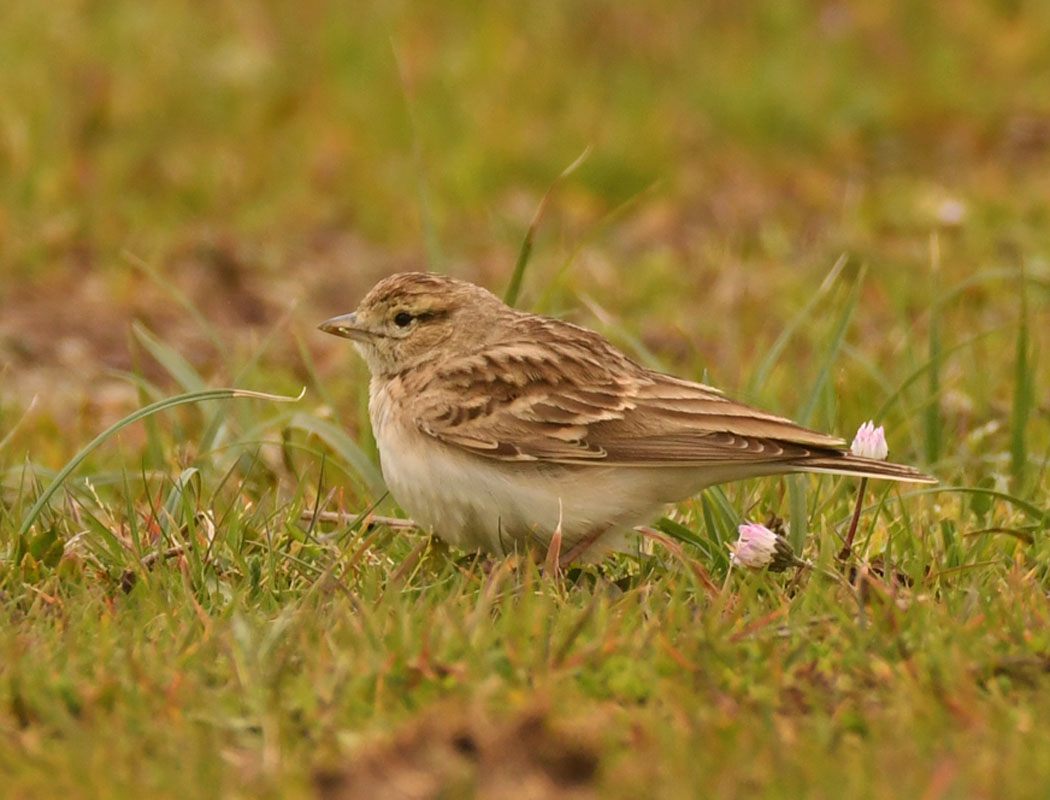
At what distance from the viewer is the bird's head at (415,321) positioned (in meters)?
6.51

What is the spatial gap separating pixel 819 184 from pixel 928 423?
6401 millimetres

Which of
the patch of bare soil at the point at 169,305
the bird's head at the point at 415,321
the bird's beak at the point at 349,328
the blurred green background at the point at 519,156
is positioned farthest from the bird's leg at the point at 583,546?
the patch of bare soil at the point at 169,305

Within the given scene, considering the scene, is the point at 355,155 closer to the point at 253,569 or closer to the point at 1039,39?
the point at 1039,39

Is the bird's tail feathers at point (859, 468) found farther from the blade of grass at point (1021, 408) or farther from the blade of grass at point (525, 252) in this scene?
the blade of grass at point (525, 252)

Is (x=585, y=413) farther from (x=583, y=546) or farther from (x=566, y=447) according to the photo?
(x=583, y=546)

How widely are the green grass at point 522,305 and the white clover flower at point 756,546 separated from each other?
110 millimetres

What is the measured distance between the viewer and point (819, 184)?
13047mm

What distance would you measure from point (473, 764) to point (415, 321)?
9.47 feet

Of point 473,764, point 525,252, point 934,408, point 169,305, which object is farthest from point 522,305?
point 473,764

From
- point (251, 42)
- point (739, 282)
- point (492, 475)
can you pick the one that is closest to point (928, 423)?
point (492, 475)

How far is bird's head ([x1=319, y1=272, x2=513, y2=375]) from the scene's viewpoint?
6512mm

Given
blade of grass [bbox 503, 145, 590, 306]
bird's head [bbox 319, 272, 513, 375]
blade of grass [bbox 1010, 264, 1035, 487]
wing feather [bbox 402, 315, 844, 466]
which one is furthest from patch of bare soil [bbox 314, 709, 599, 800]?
blade of grass [bbox 1010, 264, 1035, 487]

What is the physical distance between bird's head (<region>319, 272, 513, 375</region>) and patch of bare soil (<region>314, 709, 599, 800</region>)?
2612mm

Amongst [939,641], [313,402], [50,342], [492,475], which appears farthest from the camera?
[50,342]
